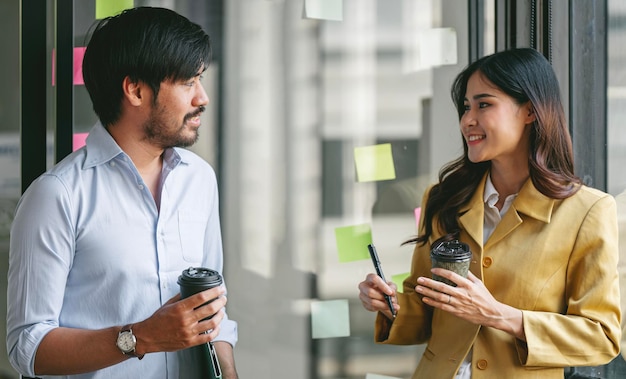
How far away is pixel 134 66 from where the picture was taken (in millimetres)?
1754

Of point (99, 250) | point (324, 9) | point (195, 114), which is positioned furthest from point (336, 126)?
point (99, 250)

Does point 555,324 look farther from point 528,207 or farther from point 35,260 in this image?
point 35,260

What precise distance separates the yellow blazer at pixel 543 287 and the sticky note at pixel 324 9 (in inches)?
39.5

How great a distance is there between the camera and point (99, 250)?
167cm

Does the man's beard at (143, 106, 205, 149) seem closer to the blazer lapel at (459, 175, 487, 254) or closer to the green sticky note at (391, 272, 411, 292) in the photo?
the blazer lapel at (459, 175, 487, 254)

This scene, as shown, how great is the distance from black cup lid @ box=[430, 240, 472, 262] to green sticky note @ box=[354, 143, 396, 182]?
3.00ft

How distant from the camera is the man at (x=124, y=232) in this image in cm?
161

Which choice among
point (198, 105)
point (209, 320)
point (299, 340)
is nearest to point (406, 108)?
point (299, 340)

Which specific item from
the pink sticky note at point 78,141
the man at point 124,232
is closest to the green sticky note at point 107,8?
the pink sticky note at point 78,141

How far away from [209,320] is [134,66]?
0.60 meters

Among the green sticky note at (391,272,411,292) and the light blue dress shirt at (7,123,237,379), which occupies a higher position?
the light blue dress shirt at (7,123,237,379)

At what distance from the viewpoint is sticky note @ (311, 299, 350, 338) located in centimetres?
270

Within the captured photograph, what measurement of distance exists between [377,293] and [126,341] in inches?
25.7

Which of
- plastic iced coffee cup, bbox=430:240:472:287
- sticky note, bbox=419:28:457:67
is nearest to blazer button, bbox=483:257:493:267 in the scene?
plastic iced coffee cup, bbox=430:240:472:287
